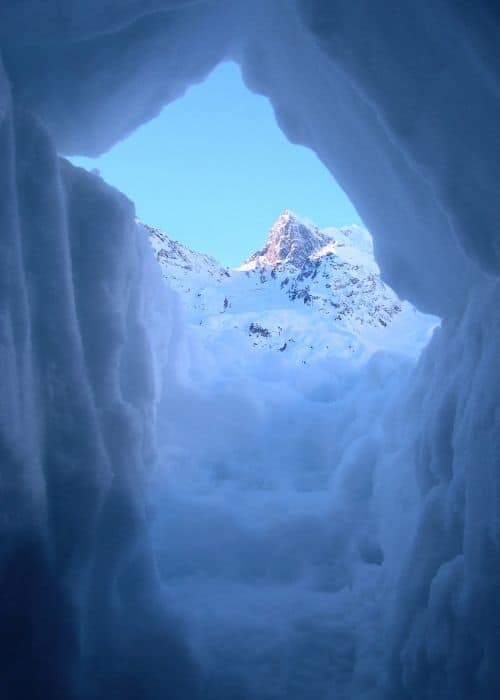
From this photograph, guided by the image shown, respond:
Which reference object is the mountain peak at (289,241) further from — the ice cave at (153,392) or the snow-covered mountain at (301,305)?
the ice cave at (153,392)

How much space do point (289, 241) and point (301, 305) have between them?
46.4 ft

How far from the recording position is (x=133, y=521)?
3.86m

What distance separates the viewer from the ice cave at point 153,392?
288 centimetres

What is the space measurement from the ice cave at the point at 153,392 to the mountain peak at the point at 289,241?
23.9m

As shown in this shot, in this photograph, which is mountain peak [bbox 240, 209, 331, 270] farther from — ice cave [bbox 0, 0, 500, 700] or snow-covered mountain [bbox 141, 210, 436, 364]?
ice cave [bbox 0, 0, 500, 700]

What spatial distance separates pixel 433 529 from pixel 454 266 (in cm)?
263

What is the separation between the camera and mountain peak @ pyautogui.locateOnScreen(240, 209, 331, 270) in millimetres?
30531

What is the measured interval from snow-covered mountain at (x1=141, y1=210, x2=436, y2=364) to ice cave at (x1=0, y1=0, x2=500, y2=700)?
6.16 meters

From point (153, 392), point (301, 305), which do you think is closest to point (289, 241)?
point (301, 305)

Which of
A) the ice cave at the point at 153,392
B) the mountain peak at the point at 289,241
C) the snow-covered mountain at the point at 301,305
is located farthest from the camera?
the mountain peak at the point at 289,241

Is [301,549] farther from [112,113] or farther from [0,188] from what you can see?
[112,113]

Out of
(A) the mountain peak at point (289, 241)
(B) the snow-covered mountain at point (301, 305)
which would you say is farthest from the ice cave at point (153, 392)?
(A) the mountain peak at point (289, 241)

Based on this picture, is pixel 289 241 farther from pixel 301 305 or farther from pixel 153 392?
pixel 153 392

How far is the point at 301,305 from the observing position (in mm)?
18406
